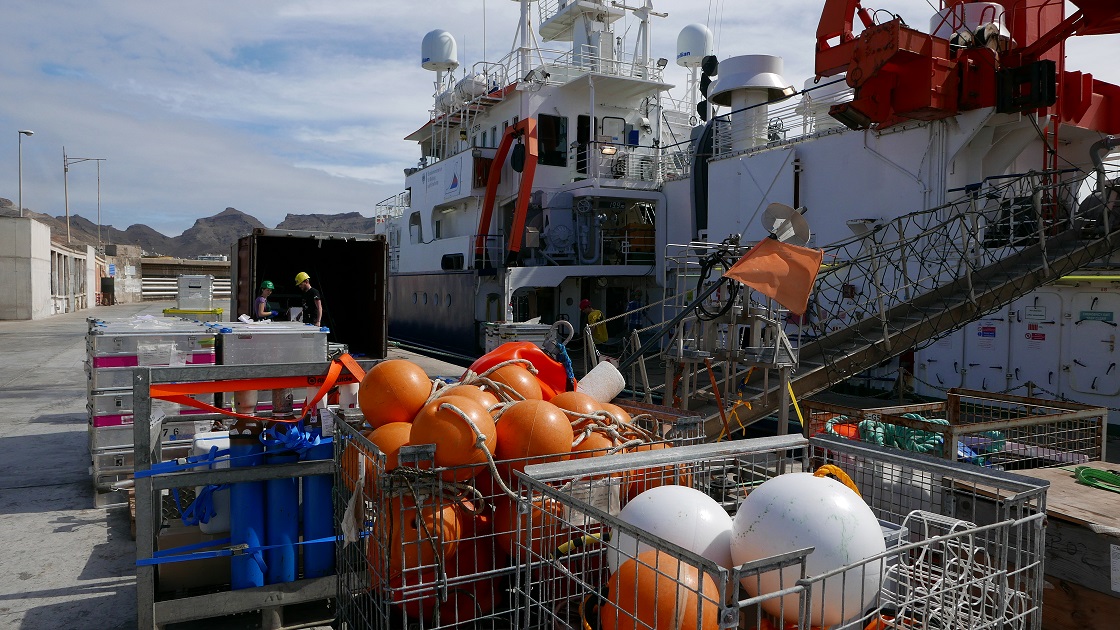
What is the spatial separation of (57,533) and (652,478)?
5.13 metres

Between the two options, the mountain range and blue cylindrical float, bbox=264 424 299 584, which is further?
the mountain range

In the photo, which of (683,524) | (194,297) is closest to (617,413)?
(683,524)

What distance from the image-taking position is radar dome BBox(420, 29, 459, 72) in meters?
26.3

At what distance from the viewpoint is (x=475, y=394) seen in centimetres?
360

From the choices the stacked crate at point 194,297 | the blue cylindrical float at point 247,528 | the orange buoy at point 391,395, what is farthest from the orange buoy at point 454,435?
the stacked crate at point 194,297

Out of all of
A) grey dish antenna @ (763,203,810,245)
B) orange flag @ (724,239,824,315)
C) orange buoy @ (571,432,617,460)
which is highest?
grey dish antenna @ (763,203,810,245)

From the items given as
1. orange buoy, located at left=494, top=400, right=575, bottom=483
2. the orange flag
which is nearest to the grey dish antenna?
the orange flag

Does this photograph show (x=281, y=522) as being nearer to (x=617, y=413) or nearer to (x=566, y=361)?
(x=617, y=413)

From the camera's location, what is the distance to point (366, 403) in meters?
3.67

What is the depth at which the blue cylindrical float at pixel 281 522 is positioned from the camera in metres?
3.92

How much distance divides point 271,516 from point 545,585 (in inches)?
79.4

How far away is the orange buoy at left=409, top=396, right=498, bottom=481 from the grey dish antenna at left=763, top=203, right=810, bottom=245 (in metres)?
3.31

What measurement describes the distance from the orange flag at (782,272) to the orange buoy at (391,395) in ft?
8.46

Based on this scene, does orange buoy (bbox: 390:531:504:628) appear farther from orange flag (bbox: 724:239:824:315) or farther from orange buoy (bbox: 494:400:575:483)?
orange flag (bbox: 724:239:824:315)
